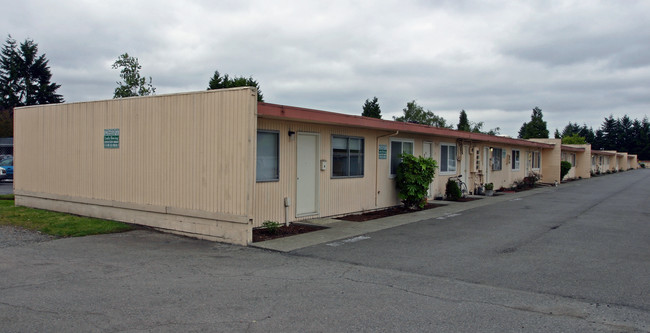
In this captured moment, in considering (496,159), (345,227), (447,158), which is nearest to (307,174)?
(345,227)

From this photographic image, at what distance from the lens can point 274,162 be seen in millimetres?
11172

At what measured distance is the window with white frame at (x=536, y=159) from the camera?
101 feet

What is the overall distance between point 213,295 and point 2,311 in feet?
7.31

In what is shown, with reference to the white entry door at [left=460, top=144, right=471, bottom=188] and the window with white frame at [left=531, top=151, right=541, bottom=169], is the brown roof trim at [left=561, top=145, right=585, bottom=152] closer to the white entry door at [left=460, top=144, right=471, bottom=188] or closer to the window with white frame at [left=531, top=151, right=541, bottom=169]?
the window with white frame at [left=531, top=151, right=541, bottom=169]

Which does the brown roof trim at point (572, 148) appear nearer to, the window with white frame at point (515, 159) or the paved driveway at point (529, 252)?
the window with white frame at point (515, 159)

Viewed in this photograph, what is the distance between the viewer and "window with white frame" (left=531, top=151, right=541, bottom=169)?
101 ft

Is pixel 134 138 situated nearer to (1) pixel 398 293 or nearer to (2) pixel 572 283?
(1) pixel 398 293

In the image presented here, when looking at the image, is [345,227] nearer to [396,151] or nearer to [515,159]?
[396,151]

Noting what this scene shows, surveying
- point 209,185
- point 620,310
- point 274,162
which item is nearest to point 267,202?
point 274,162

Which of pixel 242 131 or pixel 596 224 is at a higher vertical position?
pixel 242 131

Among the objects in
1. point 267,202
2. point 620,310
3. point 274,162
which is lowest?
point 620,310

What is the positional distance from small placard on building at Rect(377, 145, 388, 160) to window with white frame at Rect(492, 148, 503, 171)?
35.0 feet

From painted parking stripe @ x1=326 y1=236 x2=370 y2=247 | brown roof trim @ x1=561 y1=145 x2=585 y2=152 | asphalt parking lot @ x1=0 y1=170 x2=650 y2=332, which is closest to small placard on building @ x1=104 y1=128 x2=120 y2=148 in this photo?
asphalt parking lot @ x1=0 y1=170 x2=650 y2=332

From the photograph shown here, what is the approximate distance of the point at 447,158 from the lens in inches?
768
